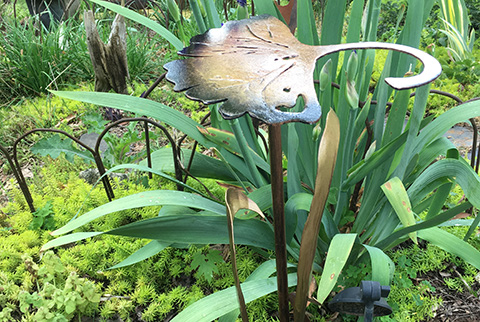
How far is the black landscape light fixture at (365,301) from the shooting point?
0.80 meters

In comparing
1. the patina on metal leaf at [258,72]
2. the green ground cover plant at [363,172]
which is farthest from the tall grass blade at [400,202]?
the patina on metal leaf at [258,72]

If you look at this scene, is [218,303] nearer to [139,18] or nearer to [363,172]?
[363,172]

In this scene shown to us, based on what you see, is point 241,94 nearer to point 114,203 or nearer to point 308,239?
point 308,239

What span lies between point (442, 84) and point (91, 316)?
2.66 meters

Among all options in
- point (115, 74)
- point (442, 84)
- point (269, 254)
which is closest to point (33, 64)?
point (115, 74)

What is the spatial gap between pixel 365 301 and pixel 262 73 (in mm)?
550

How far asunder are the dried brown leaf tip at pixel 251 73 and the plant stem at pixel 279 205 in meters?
0.08

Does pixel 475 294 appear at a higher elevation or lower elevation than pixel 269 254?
lower

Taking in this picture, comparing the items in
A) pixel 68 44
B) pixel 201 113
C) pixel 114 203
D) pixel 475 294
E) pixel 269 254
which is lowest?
pixel 475 294

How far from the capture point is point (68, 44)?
3.18m

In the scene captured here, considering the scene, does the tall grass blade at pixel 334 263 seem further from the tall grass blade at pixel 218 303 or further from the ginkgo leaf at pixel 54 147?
the ginkgo leaf at pixel 54 147

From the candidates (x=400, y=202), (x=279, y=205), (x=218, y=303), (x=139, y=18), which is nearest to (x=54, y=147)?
(x=139, y=18)

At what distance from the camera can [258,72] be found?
2.05 ft

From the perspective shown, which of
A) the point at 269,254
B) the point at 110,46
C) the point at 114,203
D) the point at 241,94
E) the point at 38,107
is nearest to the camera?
the point at 241,94
